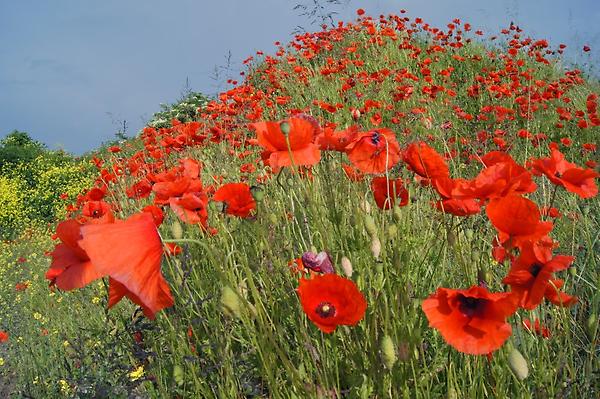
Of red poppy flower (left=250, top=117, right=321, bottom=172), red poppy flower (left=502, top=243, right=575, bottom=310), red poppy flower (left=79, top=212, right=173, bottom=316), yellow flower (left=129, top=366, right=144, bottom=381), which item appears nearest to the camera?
red poppy flower (left=79, top=212, right=173, bottom=316)

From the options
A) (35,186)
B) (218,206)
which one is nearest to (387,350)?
(218,206)

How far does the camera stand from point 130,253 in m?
1.09

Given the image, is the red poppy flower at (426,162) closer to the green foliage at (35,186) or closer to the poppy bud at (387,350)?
the poppy bud at (387,350)

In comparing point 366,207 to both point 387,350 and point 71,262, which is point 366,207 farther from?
point 71,262

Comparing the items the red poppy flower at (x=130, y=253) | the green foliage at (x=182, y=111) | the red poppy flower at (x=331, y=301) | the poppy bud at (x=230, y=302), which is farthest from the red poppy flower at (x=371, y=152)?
the green foliage at (x=182, y=111)

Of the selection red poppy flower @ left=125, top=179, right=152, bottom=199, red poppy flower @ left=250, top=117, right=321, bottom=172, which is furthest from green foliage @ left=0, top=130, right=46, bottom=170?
red poppy flower @ left=250, top=117, right=321, bottom=172

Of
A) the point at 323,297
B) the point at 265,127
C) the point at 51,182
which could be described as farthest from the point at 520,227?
the point at 51,182

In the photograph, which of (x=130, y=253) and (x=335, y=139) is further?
(x=335, y=139)

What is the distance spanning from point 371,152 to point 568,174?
0.56 meters

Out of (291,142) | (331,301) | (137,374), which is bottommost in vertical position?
(137,374)

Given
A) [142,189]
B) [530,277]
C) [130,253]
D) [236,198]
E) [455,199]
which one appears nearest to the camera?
[130,253]

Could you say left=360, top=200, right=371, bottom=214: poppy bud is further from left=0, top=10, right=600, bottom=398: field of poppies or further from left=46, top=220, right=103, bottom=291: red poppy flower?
left=46, top=220, right=103, bottom=291: red poppy flower

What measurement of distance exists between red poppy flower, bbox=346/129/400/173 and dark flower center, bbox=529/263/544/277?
23.8 inches

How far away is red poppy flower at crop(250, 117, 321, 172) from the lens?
5.39ft
